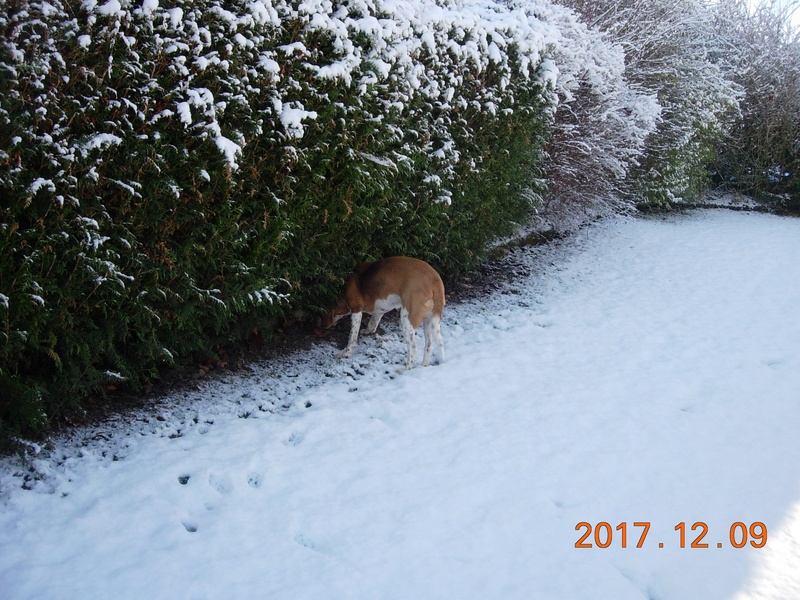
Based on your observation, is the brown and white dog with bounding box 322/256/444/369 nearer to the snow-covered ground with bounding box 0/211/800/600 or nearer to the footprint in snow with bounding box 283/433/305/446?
the snow-covered ground with bounding box 0/211/800/600

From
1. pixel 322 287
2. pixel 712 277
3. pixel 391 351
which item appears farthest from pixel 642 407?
pixel 712 277

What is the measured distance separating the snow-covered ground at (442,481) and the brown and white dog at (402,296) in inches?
10.8

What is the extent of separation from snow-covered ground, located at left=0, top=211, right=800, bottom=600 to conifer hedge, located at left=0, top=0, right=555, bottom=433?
534mm

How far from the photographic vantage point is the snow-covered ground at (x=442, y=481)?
2781 mm

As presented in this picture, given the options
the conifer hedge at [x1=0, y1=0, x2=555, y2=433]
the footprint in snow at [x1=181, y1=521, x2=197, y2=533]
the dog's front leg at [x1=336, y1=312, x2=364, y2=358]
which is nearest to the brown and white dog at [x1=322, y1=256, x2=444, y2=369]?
the dog's front leg at [x1=336, y1=312, x2=364, y2=358]

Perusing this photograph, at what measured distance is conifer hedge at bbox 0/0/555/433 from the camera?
10.3 ft

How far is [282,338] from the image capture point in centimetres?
537

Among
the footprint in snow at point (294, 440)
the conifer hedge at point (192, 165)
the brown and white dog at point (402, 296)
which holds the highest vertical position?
the conifer hedge at point (192, 165)

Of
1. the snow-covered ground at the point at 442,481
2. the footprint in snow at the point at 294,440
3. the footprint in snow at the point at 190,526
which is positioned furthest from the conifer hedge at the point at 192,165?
the footprint in snow at the point at 190,526

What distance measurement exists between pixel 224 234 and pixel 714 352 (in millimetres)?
4396

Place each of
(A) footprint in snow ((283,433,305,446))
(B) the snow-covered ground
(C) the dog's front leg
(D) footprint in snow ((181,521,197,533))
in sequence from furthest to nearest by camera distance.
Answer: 1. (C) the dog's front leg
2. (A) footprint in snow ((283,433,305,446))
3. (D) footprint in snow ((181,521,197,533))
4. (B) the snow-covered ground

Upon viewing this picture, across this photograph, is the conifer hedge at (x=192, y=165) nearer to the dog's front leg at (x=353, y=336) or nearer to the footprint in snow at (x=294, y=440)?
the dog's front leg at (x=353, y=336)

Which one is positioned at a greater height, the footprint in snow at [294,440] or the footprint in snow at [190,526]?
the footprint in snow at [190,526]

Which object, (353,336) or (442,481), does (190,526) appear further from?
(353,336)
